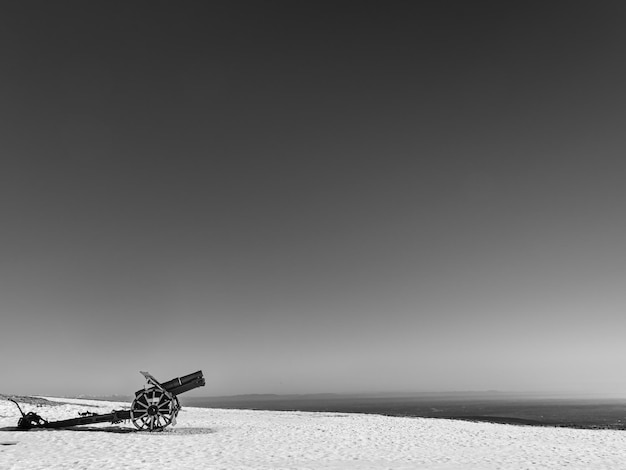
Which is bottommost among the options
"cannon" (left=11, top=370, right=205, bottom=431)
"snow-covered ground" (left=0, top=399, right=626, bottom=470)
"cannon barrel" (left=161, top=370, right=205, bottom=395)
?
"snow-covered ground" (left=0, top=399, right=626, bottom=470)

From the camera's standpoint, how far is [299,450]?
1551 cm

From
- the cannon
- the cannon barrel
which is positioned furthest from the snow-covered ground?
the cannon barrel

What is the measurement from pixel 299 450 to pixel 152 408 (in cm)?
871

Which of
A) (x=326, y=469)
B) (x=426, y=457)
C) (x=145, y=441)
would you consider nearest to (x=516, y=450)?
(x=426, y=457)

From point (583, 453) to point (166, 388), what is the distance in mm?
17977

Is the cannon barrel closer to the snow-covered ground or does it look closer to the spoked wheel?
the spoked wheel

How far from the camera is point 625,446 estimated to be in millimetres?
17984

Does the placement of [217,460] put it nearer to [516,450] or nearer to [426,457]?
[426,457]

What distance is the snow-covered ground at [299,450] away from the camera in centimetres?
1255

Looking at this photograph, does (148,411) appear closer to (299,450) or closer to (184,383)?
(184,383)

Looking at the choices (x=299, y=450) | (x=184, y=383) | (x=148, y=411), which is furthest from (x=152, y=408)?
(x=299, y=450)

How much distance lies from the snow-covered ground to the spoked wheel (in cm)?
73

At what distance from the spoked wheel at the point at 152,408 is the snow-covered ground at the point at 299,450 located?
734 mm

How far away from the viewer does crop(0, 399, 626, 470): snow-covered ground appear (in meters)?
12.5
